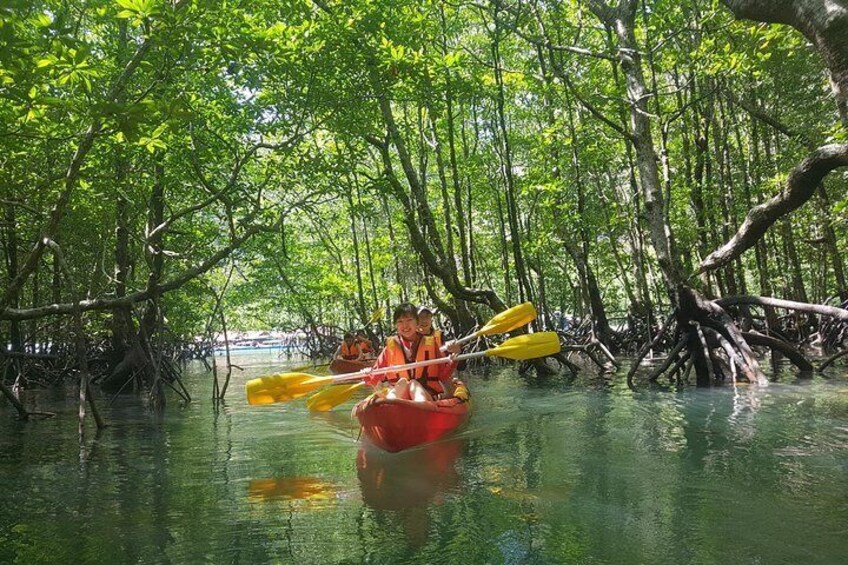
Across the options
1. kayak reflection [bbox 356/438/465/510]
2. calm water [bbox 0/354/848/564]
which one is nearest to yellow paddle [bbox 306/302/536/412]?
calm water [bbox 0/354/848/564]

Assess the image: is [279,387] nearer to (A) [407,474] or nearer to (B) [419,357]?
(B) [419,357]

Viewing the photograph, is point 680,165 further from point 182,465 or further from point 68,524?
point 68,524

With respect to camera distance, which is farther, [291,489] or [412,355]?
[412,355]

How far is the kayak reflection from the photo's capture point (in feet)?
14.1

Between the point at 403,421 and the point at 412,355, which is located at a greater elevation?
the point at 412,355

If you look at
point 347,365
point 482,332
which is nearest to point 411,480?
point 482,332

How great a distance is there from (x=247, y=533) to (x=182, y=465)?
2428 mm

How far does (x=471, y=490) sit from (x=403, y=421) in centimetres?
128

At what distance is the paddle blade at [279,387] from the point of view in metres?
6.22

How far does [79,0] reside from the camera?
21.6ft

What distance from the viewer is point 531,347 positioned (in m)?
6.80

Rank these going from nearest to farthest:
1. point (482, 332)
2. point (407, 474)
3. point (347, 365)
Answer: point (407, 474), point (482, 332), point (347, 365)

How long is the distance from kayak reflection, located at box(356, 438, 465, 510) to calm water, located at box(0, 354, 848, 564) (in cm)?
3

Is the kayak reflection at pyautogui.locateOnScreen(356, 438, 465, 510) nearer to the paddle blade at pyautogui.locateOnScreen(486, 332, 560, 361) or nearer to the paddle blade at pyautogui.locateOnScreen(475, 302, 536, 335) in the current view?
the paddle blade at pyautogui.locateOnScreen(486, 332, 560, 361)
